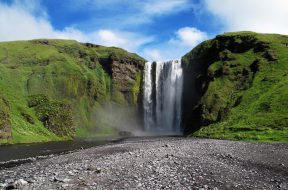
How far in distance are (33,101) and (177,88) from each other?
6320 centimetres

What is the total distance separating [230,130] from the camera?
264ft

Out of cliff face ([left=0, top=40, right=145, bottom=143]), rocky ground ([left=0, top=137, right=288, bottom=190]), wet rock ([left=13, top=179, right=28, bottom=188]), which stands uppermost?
cliff face ([left=0, top=40, right=145, bottom=143])

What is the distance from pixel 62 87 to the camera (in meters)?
151

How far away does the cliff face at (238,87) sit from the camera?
259ft

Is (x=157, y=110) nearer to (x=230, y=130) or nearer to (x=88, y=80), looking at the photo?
(x=88, y=80)

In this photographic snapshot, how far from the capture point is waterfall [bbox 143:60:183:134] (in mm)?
147800

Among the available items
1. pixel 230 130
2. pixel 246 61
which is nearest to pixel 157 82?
pixel 246 61

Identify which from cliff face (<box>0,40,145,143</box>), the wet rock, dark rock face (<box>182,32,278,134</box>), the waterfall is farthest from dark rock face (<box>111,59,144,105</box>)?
the wet rock

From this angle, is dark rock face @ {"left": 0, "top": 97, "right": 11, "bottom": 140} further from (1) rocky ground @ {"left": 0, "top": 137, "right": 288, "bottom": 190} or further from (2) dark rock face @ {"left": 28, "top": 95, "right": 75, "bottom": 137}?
(1) rocky ground @ {"left": 0, "top": 137, "right": 288, "bottom": 190}

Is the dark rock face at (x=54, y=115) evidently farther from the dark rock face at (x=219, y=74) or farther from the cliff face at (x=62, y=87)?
the dark rock face at (x=219, y=74)

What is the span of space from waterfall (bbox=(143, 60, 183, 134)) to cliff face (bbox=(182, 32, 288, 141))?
3800 mm

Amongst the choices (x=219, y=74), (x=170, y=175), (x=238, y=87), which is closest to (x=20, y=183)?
(x=170, y=175)

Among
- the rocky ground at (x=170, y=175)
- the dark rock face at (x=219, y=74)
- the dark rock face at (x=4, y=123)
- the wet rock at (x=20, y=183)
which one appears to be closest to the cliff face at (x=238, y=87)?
the dark rock face at (x=219, y=74)

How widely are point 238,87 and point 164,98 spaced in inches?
1598
